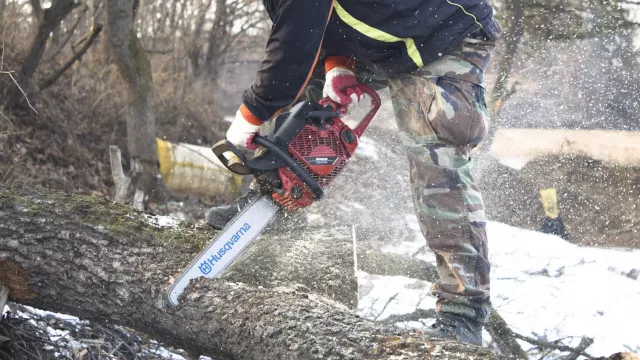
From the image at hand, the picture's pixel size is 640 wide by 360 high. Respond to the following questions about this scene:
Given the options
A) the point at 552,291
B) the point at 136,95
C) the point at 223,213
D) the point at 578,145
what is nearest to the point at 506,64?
the point at 578,145

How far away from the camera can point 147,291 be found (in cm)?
199

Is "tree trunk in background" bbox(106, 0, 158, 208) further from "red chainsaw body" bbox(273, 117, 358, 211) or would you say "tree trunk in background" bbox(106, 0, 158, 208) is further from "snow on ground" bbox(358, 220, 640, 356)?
"red chainsaw body" bbox(273, 117, 358, 211)

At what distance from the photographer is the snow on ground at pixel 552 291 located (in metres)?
3.26

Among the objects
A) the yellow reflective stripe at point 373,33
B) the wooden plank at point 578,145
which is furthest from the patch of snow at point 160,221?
the wooden plank at point 578,145

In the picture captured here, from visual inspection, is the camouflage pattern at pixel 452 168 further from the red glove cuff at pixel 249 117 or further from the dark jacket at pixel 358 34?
the red glove cuff at pixel 249 117

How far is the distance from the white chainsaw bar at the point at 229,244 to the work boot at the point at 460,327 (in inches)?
30.9

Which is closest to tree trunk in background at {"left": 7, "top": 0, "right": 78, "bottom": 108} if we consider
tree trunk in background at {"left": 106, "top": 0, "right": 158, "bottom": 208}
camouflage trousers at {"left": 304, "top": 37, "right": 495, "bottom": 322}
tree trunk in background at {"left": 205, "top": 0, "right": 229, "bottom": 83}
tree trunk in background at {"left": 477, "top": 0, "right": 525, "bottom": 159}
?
tree trunk in background at {"left": 106, "top": 0, "right": 158, "bottom": 208}

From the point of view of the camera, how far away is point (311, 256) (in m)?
2.61

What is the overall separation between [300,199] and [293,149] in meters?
0.22

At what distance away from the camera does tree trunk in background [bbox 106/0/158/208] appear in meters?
4.36

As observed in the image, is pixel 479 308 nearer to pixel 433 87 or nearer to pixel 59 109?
pixel 433 87

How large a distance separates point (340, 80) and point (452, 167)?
65cm

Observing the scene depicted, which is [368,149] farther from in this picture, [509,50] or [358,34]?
[358,34]

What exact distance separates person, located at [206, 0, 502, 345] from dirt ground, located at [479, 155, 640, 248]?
3.14 meters
